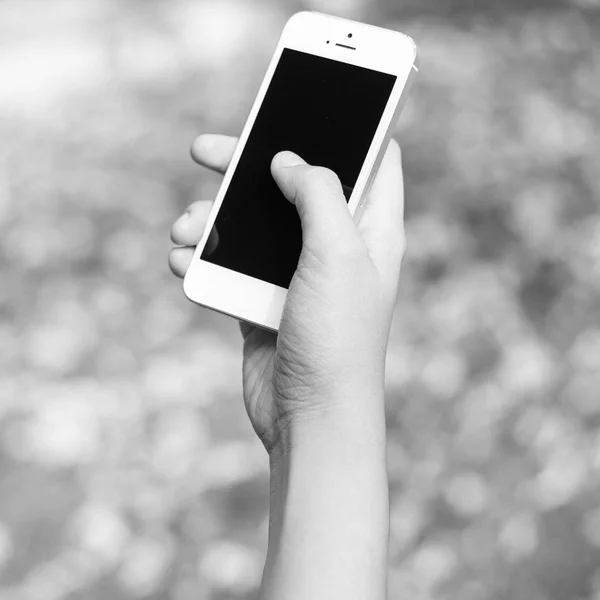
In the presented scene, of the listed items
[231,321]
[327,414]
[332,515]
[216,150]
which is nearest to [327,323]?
[327,414]

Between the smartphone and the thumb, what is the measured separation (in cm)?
7

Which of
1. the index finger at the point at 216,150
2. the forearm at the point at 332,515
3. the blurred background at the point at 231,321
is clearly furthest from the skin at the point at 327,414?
the blurred background at the point at 231,321

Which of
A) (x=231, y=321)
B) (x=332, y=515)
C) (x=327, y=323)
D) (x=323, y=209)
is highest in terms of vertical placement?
(x=323, y=209)

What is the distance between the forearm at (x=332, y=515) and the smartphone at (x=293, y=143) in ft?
0.52

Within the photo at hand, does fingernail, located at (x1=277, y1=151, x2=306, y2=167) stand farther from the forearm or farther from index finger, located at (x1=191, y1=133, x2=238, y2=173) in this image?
the forearm

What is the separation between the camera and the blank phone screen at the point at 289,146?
91 centimetres

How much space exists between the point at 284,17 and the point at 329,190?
46.2 inches

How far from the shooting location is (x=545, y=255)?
1578 millimetres

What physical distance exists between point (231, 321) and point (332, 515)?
783 mm

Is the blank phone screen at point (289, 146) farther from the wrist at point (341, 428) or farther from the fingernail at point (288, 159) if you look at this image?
the wrist at point (341, 428)

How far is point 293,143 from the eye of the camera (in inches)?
36.9

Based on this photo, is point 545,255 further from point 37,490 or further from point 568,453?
point 37,490

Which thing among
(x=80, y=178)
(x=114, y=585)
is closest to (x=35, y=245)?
(x=80, y=178)

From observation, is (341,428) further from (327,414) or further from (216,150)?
(216,150)
